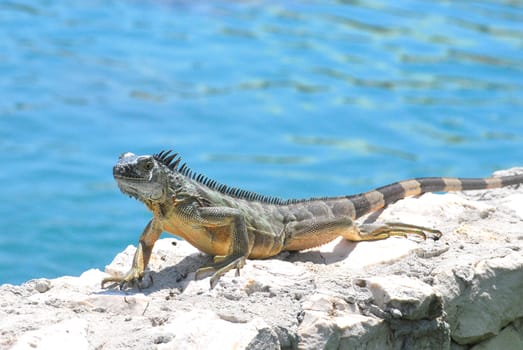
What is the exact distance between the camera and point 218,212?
4316 mm

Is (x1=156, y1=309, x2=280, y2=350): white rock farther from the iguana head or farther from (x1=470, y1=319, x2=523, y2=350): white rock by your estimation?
(x1=470, y1=319, x2=523, y2=350): white rock

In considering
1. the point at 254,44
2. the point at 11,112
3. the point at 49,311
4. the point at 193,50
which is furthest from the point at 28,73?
the point at 49,311

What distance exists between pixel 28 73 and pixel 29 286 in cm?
698

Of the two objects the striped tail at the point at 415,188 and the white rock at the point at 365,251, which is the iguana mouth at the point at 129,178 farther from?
the striped tail at the point at 415,188

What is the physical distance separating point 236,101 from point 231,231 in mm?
6359

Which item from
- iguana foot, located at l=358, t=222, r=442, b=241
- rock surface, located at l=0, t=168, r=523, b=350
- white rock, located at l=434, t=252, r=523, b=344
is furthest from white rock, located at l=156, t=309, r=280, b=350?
iguana foot, located at l=358, t=222, r=442, b=241

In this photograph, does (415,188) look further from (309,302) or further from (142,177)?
(142,177)

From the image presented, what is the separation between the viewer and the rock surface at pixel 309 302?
12.1 feet

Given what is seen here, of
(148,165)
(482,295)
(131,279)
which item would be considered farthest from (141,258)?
(482,295)

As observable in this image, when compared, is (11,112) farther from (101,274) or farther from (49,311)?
(49,311)

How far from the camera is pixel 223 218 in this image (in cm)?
432

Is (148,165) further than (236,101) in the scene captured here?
No

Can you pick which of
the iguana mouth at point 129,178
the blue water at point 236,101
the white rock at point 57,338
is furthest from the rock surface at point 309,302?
the blue water at point 236,101

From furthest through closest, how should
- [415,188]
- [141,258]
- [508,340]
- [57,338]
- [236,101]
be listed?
[236,101], [415,188], [508,340], [141,258], [57,338]
